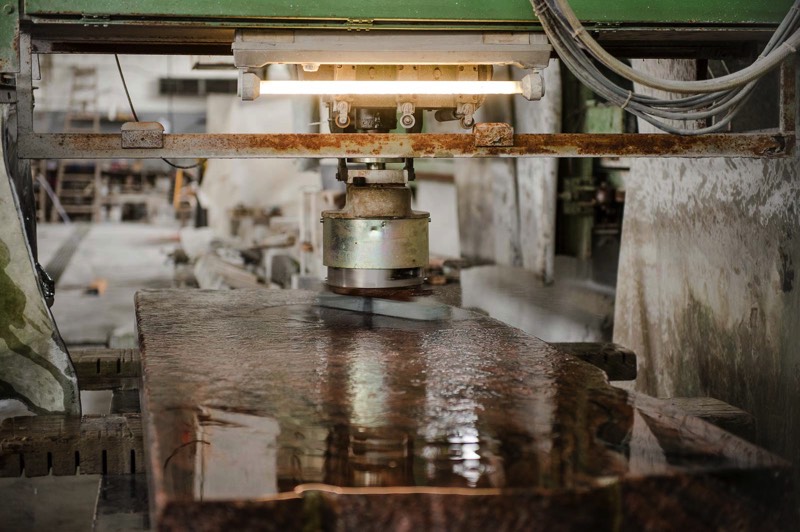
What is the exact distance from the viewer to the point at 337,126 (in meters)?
2.37

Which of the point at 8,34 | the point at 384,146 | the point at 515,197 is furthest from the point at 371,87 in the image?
the point at 515,197

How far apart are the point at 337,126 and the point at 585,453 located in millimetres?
1289

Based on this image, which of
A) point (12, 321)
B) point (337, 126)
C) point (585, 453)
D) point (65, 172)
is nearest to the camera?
point (585, 453)

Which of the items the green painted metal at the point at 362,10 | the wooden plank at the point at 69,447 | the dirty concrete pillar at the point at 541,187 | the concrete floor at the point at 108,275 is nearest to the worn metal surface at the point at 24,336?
the wooden plank at the point at 69,447

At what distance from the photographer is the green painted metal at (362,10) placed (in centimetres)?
216

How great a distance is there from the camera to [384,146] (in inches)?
88.0

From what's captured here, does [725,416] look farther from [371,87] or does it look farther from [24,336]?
[24,336]

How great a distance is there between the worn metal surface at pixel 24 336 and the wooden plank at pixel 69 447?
0.35 feet

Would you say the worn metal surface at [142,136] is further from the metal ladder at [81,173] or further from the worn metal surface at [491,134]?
the metal ladder at [81,173]

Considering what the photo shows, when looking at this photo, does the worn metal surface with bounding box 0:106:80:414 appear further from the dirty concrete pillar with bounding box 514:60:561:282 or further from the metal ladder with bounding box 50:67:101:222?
the metal ladder with bounding box 50:67:101:222

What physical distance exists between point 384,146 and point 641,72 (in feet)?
2.11

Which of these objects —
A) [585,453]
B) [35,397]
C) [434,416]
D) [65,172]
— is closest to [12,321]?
[35,397]

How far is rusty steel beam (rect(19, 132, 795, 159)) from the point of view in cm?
217

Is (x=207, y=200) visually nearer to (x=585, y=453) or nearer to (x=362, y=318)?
(x=362, y=318)
